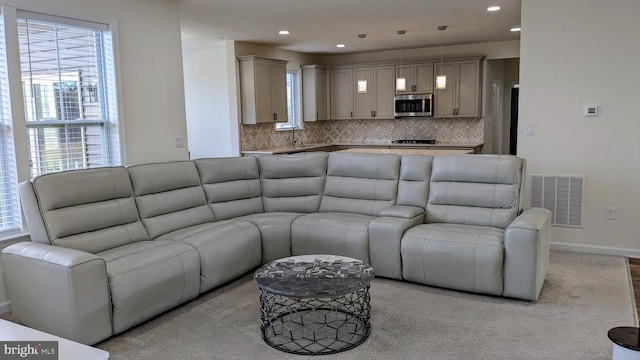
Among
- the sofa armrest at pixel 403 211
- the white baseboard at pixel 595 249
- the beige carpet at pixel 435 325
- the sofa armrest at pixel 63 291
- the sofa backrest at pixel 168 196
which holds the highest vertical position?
the sofa backrest at pixel 168 196

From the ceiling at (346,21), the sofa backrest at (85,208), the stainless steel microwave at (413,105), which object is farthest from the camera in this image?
the stainless steel microwave at (413,105)

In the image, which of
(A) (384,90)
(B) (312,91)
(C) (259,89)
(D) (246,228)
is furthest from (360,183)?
A: (B) (312,91)

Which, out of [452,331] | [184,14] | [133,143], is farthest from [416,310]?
[184,14]

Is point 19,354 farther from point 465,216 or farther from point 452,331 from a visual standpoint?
point 465,216

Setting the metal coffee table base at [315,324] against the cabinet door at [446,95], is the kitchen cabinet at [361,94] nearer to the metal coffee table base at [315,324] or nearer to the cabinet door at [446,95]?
the cabinet door at [446,95]

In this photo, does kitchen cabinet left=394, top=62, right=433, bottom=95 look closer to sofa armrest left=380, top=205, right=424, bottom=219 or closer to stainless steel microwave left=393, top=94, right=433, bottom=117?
stainless steel microwave left=393, top=94, right=433, bottom=117

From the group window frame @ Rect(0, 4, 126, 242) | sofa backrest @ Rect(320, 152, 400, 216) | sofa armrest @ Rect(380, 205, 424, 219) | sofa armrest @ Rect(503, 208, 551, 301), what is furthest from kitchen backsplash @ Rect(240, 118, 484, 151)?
sofa armrest @ Rect(503, 208, 551, 301)

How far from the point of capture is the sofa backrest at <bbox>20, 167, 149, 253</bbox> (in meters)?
3.27

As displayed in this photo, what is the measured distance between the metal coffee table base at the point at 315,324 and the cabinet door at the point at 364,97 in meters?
6.12

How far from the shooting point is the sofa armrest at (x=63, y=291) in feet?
9.26

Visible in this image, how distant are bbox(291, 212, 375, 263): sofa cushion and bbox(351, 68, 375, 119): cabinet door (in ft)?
16.5

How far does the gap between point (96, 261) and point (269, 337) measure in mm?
1170

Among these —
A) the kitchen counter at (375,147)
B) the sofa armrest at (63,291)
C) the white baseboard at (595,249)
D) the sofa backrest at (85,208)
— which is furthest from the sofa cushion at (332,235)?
the kitchen counter at (375,147)

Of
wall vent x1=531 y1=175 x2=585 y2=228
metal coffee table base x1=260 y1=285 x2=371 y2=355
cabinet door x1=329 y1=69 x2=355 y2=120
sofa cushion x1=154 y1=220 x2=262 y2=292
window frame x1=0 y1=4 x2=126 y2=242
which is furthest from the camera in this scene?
cabinet door x1=329 y1=69 x2=355 y2=120
